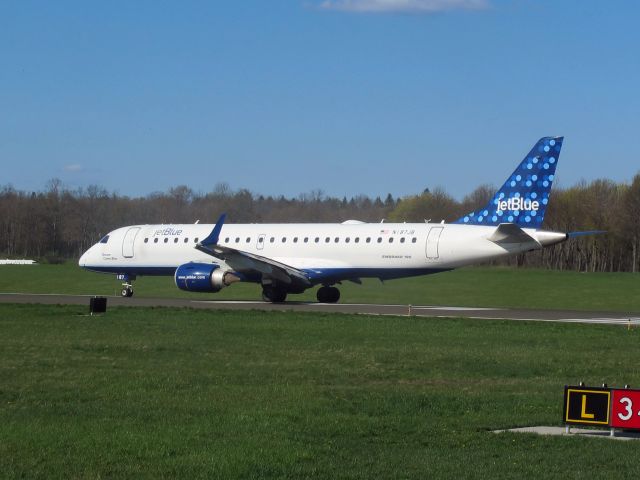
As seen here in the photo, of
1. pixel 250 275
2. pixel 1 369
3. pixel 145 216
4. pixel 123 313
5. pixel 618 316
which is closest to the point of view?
pixel 1 369

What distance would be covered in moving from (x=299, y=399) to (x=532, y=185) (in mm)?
26525

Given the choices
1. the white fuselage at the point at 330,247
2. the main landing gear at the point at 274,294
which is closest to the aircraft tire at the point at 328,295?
the white fuselage at the point at 330,247

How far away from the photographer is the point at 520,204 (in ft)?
133

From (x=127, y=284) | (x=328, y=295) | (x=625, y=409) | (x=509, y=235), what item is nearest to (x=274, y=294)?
(x=328, y=295)

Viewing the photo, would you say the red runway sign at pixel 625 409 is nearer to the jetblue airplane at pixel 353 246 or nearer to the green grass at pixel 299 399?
the green grass at pixel 299 399

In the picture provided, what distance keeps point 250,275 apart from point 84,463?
105 ft

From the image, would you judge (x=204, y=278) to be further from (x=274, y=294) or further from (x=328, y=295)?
(x=328, y=295)

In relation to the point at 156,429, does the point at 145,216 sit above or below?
above

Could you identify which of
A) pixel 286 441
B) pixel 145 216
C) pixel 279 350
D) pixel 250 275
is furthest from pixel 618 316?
pixel 145 216

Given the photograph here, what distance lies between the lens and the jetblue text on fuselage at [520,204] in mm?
40438

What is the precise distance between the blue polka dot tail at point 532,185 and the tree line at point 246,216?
68540 millimetres

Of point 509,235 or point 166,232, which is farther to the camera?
point 166,232

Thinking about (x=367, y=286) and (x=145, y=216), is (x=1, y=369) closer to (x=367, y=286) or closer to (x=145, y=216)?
(x=367, y=286)

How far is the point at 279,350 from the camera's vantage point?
22.7 metres
